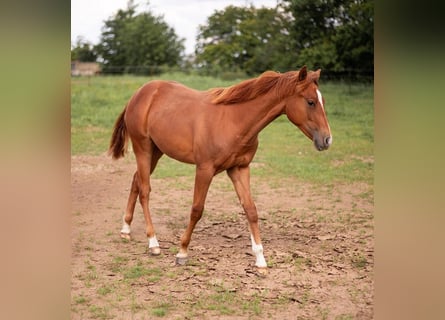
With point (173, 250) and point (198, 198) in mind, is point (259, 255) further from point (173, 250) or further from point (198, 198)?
point (173, 250)

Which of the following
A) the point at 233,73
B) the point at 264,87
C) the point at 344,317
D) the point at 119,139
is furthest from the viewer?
the point at 233,73

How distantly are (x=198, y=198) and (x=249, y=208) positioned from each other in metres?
0.49

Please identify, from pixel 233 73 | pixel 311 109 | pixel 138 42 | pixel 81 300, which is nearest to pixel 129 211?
pixel 81 300

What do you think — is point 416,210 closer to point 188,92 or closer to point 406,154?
point 406,154

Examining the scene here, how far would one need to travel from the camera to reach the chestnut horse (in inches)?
160

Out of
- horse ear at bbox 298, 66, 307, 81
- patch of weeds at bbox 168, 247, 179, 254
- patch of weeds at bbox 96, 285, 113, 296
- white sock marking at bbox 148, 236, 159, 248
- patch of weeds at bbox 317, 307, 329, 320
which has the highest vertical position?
horse ear at bbox 298, 66, 307, 81

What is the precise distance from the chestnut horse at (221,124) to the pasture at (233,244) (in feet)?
1.20

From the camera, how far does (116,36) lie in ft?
98.7

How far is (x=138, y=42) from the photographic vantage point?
29781 mm

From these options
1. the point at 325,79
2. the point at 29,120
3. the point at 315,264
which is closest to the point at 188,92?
the point at 315,264

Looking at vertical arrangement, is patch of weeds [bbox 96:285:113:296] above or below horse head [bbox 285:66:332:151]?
below

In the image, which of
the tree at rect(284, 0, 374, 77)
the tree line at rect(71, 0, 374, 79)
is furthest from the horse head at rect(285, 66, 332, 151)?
the tree at rect(284, 0, 374, 77)

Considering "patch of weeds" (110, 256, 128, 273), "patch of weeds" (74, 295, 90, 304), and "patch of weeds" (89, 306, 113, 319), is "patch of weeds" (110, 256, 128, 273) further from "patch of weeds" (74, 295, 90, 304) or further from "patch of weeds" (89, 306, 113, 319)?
"patch of weeds" (89, 306, 113, 319)

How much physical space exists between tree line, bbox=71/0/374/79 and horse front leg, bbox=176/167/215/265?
34.9 ft
